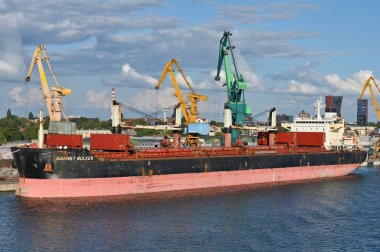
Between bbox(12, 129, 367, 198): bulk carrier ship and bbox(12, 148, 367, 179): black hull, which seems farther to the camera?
bbox(12, 129, 367, 198): bulk carrier ship

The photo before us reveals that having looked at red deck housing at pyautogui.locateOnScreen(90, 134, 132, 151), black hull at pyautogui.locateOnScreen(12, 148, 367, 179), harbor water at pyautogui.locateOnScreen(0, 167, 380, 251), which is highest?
red deck housing at pyautogui.locateOnScreen(90, 134, 132, 151)

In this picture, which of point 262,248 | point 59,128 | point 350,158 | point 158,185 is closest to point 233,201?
point 158,185

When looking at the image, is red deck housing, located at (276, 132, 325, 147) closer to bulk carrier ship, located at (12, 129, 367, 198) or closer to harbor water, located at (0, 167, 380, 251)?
bulk carrier ship, located at (12, 129, 367, 198)

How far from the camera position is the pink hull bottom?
4956 centimetres

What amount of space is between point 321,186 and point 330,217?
2003cm

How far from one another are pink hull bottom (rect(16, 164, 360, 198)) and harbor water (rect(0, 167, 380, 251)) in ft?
4.72

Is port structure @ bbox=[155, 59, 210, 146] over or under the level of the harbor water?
over

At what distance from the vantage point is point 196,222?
41094mm

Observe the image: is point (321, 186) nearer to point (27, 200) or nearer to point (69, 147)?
point (69, 147)

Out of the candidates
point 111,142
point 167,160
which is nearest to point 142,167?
point 167,160

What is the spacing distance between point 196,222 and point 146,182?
45.8 ft

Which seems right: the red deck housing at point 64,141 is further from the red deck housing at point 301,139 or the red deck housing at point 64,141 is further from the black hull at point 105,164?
the red deck housing at point 301,139

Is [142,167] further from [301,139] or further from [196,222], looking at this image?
[301,139]

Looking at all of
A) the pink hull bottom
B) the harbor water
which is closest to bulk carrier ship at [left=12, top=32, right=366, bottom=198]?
the pink hull bottom
